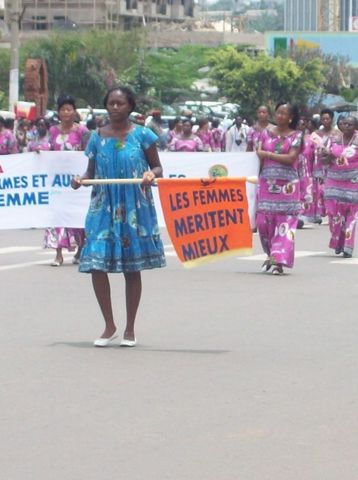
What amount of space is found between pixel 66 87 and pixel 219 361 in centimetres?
4456

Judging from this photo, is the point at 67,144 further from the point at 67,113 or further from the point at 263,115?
the point at 263,115

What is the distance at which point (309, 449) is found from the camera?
6719mm

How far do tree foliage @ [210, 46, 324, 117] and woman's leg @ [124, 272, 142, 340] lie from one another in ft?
129

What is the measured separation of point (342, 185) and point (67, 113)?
148 inches

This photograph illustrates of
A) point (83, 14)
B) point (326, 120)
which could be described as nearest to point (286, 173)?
point (326, 120)

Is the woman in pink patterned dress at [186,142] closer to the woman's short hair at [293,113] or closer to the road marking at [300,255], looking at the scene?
the road marking at [300,255]

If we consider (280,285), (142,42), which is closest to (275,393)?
(280,285)

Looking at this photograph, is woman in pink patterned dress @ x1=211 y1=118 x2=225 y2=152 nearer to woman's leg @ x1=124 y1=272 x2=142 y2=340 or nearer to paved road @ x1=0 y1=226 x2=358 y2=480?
paved road @ x1=0 y1=226 x2=358 y2=480

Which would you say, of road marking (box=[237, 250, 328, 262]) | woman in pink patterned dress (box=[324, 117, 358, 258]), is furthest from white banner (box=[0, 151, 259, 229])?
woman in pink patterned dress (box=[324, 117, 358, 258])

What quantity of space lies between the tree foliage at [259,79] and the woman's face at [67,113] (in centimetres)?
3389

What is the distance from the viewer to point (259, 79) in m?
50.2

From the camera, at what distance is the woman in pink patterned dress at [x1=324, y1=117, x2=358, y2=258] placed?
669 inches

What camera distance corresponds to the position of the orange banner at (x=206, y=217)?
10.0 metres

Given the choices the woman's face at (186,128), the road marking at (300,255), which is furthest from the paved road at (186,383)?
the woman's face at (186,128)
